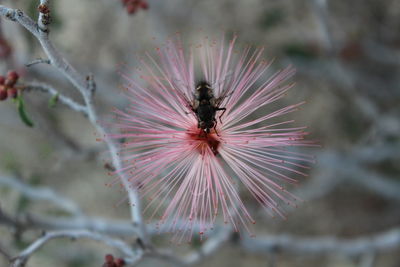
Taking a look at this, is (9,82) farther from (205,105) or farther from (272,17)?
(272,17)

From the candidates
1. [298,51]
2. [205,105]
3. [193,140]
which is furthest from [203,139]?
[298,51]

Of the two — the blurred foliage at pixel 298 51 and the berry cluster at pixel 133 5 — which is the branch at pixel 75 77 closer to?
the berry cluster at pixel 133 5

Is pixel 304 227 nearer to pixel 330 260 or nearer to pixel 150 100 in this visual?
pixel 330 260

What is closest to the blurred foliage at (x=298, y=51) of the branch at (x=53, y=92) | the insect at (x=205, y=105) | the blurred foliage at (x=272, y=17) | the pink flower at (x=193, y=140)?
the blurred foliage at (x=272, y=17)

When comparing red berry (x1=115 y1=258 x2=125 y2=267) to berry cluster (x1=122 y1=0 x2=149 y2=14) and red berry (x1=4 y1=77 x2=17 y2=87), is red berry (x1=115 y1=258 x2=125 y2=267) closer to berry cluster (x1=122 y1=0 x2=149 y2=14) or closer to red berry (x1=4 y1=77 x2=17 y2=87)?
red berry (x1=4 y1=77 x2=17 y2=87)

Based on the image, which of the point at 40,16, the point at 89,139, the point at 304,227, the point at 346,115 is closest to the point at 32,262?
the point at 89,139

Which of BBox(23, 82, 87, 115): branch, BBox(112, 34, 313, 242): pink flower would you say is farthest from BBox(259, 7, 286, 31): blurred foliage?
BBox(23, 82, 87, 115): branch
